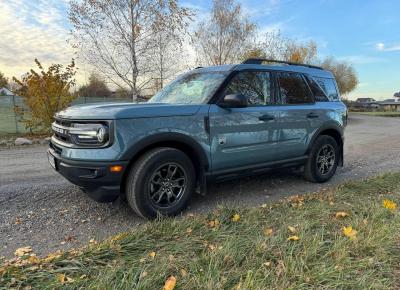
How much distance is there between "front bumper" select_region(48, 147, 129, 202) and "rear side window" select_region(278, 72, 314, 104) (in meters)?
2.77

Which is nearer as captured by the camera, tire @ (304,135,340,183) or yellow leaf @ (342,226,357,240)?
yellow leaf @ (342,226,357,240)

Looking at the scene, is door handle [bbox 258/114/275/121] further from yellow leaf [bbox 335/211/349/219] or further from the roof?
yellow leaf [bbox 335/211/349/219]

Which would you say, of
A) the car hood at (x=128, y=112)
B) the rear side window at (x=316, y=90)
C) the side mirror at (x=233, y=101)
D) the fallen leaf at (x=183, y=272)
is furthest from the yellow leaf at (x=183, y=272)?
the rear side window at (x=316, y=90)

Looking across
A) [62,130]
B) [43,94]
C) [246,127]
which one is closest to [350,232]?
[246,127]

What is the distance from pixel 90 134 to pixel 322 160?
4.03m

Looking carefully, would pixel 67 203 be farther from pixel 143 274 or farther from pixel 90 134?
pixel 143 274

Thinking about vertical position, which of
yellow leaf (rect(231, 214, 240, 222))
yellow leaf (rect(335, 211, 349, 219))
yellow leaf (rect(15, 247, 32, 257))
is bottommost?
yellow leaf (rect(15, 247, 32, 257))

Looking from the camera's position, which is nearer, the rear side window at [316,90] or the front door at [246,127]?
the front door at [246,127]

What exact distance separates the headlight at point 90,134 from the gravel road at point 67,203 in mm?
964

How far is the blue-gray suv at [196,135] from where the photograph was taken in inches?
141

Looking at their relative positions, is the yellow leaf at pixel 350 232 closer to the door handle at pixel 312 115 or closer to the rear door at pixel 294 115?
the rear door at pixel 294 115

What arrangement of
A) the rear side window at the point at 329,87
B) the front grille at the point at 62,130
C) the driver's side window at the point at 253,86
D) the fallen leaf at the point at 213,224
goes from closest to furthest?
the fallen leaf at the point at 213,224 → the front grille at the point at 62,130 → the driver's side window at the point at 253,86 → the rear side window at the point at 329,87

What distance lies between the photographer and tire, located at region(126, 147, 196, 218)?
371 cm

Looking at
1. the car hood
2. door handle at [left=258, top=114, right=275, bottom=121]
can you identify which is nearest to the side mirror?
the car hood
